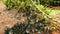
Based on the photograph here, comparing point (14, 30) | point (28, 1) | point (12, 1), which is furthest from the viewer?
point (12, 1)

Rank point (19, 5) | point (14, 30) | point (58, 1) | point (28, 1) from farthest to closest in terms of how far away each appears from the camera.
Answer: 1. point (58, 1)
2. point (19, 5)
3. point (28, 1)
4. point (14, 30)

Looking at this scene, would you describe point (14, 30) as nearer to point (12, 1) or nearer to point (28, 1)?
point (28, 1)

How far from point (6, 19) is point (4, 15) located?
57 cm

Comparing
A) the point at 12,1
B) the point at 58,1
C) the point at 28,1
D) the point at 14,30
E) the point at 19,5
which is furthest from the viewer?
the point at 58,1

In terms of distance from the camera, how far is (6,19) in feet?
22.4

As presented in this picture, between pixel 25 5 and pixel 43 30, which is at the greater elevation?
pixel 25 5

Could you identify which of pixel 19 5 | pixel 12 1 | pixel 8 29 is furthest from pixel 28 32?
pixel 12 1

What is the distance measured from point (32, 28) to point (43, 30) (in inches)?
13.8

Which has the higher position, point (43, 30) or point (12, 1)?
point (12, 1)

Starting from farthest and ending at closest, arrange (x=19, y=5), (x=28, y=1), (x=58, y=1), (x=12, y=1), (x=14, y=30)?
1. (x=58, y=1)
2. (x=12, y=1)
3. (x=19, y=5)
4. (x=28, y=1)
5. (x=14, y=30)

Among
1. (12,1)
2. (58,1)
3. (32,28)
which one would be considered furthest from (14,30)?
(58,1)

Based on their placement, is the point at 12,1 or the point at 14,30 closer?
the point at 14,30

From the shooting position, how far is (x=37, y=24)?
5.85m

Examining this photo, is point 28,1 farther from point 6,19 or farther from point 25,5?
point 6,19
